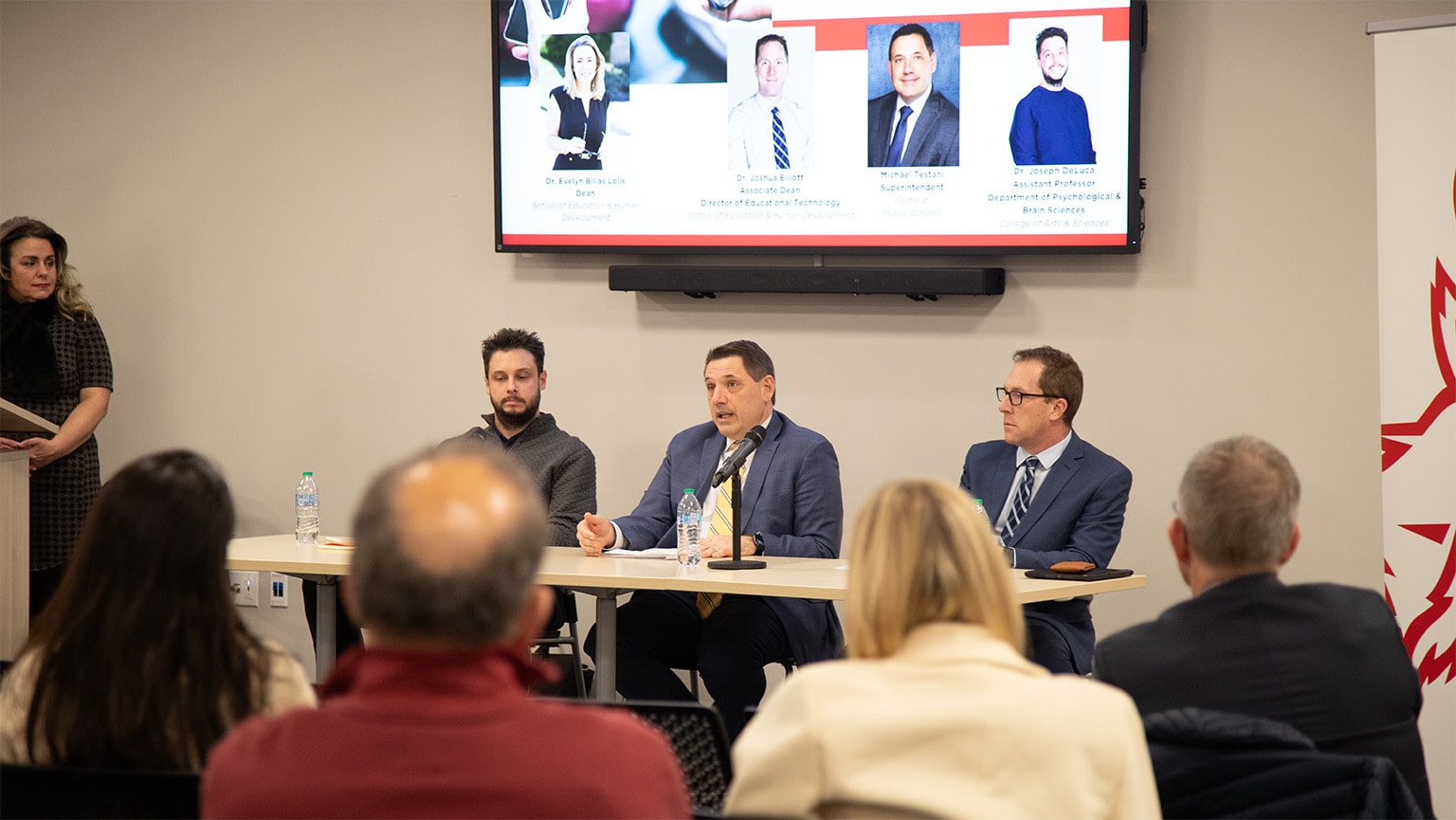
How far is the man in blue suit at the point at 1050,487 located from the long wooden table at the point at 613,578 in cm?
17

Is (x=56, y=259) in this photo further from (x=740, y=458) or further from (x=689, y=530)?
(x=740, y=458)

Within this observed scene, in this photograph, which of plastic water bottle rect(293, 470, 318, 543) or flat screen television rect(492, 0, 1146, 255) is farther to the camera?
flat screen television rect(492, 0, 1146, 255)

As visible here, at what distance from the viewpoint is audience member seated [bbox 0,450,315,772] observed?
1.55 m

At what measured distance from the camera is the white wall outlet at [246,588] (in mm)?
5516

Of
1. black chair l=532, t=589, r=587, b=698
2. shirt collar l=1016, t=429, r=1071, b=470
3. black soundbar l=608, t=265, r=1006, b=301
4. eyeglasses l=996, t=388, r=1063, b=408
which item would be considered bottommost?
black chair l=532, t=589, r=587, b=698

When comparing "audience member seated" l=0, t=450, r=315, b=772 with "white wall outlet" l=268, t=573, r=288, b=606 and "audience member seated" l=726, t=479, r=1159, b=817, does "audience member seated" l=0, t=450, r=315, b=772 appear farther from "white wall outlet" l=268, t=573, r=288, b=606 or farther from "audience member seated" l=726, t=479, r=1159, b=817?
"white wall outlet" l=268, t=573, r=288, b=606

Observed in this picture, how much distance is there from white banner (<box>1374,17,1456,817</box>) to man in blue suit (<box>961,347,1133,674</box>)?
0.74 meters

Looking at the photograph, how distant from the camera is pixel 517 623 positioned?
125 centimetres

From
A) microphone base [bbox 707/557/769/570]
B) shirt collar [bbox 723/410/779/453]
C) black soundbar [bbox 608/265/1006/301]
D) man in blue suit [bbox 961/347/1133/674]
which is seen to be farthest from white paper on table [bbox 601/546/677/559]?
black soundbar [bbox 608/265/1006/301]

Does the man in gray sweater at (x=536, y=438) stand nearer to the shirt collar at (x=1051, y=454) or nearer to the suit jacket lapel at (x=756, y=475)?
the suit jacket lapel at (x=756, y=475)

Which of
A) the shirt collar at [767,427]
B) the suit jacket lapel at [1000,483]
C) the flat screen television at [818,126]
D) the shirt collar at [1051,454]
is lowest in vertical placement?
the suit jacket lapel at [1000,483]

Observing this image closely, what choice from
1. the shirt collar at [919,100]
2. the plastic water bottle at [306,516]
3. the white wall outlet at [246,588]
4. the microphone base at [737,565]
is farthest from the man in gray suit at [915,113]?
the white wall outlet at [246,588]

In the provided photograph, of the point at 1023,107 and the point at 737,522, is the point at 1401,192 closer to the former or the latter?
the point at 1023,107

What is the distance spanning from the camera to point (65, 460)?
473 cm
